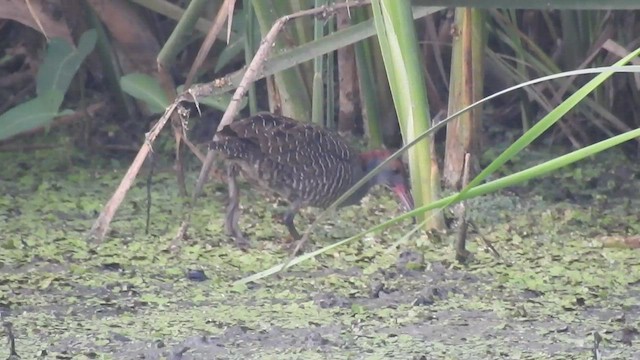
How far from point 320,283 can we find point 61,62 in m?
1.94

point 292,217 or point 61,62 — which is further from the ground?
point 61,62

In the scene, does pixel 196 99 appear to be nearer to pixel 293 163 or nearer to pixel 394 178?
pixel 293 163

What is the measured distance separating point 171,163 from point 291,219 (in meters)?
1.15

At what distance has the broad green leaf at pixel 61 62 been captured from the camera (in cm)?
512

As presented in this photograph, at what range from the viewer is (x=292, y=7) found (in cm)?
456

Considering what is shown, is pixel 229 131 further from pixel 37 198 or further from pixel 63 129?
pixel 63 129

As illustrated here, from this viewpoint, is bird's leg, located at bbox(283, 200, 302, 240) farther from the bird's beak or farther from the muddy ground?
the bird's beak

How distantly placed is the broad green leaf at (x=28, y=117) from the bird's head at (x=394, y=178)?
1219 mm

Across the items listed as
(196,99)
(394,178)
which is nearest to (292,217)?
(394,178)

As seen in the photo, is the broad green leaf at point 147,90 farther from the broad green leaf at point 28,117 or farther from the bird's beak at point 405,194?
the bird's beak at point 405,194

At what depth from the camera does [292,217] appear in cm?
445

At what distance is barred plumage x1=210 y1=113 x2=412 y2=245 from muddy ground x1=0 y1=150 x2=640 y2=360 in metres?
0.11

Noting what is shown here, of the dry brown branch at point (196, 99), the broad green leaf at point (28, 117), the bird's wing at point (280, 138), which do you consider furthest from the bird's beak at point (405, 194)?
the broad green leaf at point (28, 117)

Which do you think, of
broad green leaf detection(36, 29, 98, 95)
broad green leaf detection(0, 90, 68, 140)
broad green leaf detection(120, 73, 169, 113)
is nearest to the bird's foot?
broad green leaf detection(120, 73, 169, 113)
